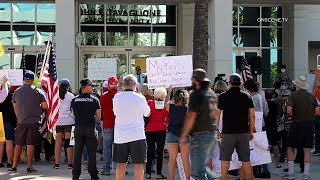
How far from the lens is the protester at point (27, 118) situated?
12344 millimetres

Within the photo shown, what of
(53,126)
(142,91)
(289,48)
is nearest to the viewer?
(142,91)

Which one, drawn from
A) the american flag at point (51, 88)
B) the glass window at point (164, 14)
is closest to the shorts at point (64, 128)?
the american flag at point (51, 88)

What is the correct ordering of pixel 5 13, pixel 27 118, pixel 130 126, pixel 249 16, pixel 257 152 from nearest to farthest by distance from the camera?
pixel 130 126, pixel 257 152, pixel 27 118, pixel 5 13, pixel 249 16

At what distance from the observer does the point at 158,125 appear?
37.9ft

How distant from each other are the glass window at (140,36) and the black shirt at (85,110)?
15025mm

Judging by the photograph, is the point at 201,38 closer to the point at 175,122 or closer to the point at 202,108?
the point at 175,122

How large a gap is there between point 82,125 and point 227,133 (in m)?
2.82

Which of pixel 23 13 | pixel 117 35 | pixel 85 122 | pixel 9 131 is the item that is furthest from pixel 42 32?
pixel 85 122

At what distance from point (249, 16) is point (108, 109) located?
1580 cm

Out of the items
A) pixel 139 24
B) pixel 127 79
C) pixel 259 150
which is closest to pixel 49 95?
pixel 127 79

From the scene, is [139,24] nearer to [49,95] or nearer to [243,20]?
[243,20]

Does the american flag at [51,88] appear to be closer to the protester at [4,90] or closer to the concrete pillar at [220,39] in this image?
the protester at [4,90]

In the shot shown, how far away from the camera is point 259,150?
11.2m

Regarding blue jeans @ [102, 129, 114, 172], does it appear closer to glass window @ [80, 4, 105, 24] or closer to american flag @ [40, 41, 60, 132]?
american flag @ [40, 41, 60, 132]
